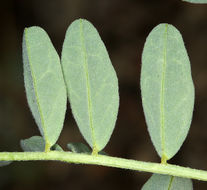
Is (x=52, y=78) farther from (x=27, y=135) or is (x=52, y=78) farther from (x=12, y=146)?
(x=27, y=135)

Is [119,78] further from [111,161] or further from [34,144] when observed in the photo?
[111,161]

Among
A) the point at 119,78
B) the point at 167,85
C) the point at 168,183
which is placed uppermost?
the point at 167,85

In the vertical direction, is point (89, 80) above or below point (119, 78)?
above

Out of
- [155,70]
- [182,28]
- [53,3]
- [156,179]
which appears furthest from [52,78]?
[53,3]

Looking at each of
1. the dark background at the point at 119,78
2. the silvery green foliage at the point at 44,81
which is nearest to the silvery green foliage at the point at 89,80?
the silvery green foliage at the point at 44,81

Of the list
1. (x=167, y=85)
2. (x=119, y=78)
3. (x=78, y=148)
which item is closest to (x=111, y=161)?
(x=78, y=148)

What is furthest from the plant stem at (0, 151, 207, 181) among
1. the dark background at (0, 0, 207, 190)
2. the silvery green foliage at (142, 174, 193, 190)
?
the dark background at (0, 0, 207, 190)
